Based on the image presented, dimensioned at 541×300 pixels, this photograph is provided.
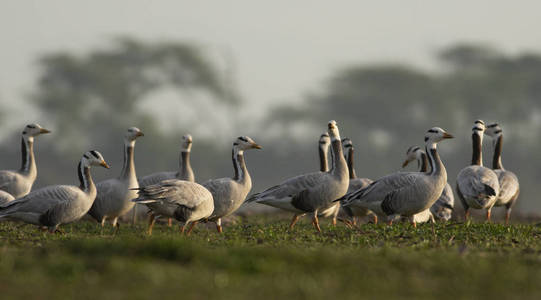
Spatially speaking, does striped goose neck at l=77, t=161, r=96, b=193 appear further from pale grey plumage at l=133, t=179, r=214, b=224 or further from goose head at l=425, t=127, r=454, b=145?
goose head at l=425, t=127, r=454, b=145

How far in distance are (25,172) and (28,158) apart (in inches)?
20.4

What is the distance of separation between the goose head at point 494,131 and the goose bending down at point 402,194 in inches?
316

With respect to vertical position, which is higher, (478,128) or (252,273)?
(478,128)

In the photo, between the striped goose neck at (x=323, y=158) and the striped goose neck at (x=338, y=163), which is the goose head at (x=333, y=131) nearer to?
the striped goose neck at (x=338, y=163)

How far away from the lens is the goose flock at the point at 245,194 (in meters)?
16.5

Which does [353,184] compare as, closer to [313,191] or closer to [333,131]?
[333,131]

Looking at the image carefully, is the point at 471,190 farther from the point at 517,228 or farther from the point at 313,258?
the point at 313,258

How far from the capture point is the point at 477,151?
915 inches

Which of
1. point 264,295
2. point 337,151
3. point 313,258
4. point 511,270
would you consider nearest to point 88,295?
point 264,295

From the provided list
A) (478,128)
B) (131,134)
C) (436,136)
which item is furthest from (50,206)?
(478,128)

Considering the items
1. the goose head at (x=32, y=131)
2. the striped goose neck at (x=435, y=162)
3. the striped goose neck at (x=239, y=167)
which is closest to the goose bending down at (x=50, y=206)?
the striped goose neck at (x=239, y=167)

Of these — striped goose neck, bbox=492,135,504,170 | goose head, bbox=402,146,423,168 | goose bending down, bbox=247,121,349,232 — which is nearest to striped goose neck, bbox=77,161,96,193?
goose bending down, bbox=247,121,349,232

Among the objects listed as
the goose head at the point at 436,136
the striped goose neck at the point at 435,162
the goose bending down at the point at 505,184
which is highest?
the goose head at the point at 436,136

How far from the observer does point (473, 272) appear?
9.25m
